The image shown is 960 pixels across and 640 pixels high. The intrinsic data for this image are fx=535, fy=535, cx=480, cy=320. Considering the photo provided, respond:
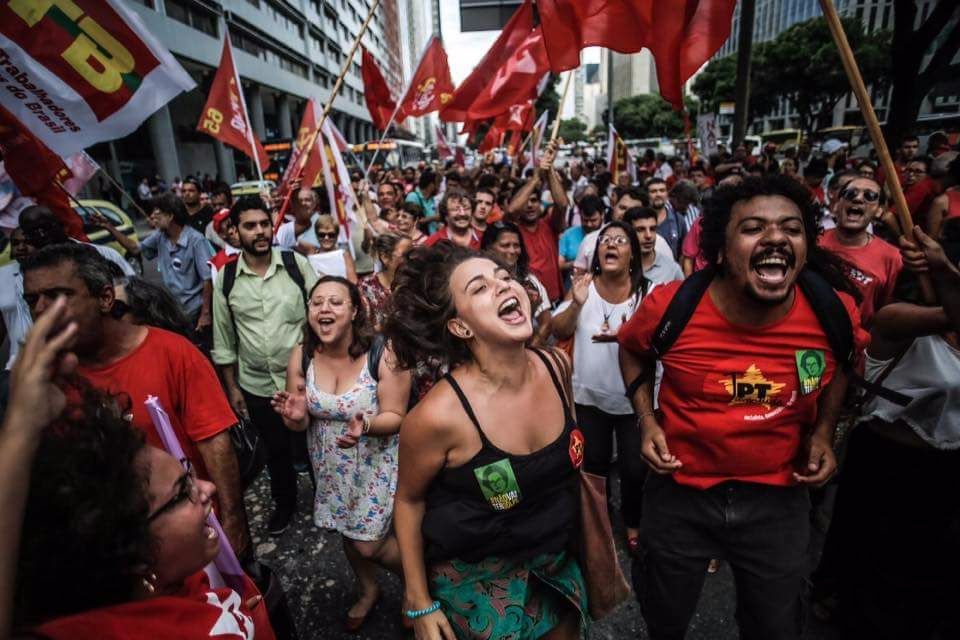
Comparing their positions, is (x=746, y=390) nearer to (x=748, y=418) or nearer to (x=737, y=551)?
(x=748, y=418)

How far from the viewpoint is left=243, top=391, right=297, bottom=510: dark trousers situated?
3.62 metres

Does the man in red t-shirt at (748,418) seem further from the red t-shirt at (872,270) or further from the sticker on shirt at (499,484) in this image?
the red t-shirt at (872,270)

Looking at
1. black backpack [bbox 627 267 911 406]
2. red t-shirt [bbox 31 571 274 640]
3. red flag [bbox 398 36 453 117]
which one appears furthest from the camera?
red flag [bbox 398 36 453 117]

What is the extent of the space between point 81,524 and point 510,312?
50.7 inches

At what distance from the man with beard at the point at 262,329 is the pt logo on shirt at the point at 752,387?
8.87 feet

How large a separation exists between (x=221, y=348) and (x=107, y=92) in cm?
162

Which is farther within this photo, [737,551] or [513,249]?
[513,249]

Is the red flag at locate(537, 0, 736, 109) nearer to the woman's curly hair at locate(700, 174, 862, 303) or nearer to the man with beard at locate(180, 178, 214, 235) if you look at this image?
the woman's curly hair at locate(700, 174, 862, 303)

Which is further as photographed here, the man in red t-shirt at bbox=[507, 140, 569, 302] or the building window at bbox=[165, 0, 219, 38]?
the building window at bbox=[165, 0, 219, 38]

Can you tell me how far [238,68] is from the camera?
95.7ft

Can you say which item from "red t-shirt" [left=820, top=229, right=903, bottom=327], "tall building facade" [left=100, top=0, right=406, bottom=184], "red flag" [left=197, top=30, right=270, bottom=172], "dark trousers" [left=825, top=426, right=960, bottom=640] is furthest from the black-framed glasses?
"tall building facade" [left=100, top=0, right=406, bottom=184]

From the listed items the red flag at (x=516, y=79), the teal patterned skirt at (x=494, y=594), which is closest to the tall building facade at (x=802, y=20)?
the red flag at (x=516, y=79)

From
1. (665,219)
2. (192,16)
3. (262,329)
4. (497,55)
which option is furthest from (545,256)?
(192,16)

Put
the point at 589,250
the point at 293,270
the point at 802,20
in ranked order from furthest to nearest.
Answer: the point at 802,20, the point at 589,250, the point at 293,270
